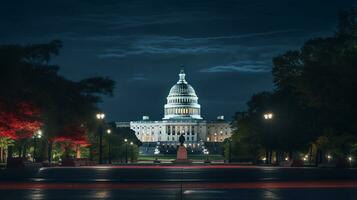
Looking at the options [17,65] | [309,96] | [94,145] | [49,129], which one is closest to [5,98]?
[17,65]

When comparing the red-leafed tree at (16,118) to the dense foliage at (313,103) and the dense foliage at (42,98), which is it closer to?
the dense foliage at (42,98)

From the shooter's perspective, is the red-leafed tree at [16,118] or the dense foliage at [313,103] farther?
the red-leafed tree at [16,118]

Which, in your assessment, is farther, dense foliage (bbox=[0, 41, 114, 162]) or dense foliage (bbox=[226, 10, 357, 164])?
dense foliage (bbox=[0, 41, 114, 162])

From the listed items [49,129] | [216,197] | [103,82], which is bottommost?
[216,197]

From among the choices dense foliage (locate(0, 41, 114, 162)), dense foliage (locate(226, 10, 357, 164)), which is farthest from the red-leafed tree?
dense foliage (locate(226, 10, 357, 164))

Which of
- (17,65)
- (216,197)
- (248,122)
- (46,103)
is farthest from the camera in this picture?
(248,122)

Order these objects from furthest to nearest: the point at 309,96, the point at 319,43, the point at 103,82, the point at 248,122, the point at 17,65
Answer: the point at 248,122 < the point at 103,82 < the point at 319,43 < the point at 17,65 < the point at 309,96

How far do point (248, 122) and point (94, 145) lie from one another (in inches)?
948

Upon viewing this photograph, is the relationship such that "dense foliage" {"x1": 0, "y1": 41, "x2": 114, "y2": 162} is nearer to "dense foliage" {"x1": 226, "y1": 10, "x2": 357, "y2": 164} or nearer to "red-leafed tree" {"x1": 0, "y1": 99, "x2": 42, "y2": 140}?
"red-leafed tree" {"x1": 0, "y1": 99, "x2": 42, "y2": 140}

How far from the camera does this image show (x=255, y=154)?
128 metres

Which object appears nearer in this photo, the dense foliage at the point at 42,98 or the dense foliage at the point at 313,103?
the dense foliage at the point at 313,103

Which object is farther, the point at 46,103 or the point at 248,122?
the point at 248,122

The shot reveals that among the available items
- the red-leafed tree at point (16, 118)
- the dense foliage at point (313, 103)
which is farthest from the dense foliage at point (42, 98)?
the dense foliage at point (313, 103)

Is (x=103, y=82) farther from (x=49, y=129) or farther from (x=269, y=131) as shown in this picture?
(x=269, y=131)
